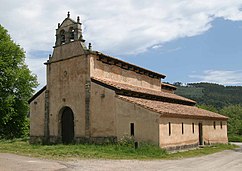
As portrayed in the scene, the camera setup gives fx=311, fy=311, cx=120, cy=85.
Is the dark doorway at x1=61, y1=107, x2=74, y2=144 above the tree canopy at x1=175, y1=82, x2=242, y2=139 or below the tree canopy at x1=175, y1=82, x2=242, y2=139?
below

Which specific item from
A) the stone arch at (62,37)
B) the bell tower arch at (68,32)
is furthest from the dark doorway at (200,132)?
the stone arch at (62,37)

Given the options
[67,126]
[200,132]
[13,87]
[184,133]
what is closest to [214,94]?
[200,132]

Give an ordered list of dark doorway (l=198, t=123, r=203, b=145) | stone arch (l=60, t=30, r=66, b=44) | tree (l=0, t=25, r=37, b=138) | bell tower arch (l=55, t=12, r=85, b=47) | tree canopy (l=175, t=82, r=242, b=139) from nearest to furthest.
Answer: bell tower arch (l=55, t=12, r=85, b=47) < stone arch (l=60, t=30, r=66, b=44) < dark doorway (l=198, t=123, r=203, b=145) < tree (l=0, t=25, r=37, b=138) < tree canopy (l=175, t=82, r=242, b=139)

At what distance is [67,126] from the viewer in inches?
1083

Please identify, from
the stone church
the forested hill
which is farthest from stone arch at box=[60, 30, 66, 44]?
the forested hill

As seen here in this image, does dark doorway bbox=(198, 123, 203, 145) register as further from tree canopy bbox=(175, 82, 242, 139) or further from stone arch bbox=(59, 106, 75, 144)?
tree canopy bbox=(175, 82, 242, 139)

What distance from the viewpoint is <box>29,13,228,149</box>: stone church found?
22734mm

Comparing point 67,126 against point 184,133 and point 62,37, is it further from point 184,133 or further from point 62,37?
point 184,133

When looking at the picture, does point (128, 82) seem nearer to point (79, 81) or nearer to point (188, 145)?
point (79, 81)

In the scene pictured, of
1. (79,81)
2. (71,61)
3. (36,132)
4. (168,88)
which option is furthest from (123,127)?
(168,88)

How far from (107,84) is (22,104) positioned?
1768 centimetres

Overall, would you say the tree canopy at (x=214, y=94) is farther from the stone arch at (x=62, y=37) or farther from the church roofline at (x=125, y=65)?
the stone arch at (x=62, y=37)

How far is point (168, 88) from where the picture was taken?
39719mm

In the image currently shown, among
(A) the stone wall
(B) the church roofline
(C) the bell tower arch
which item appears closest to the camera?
(A) the stone wall
